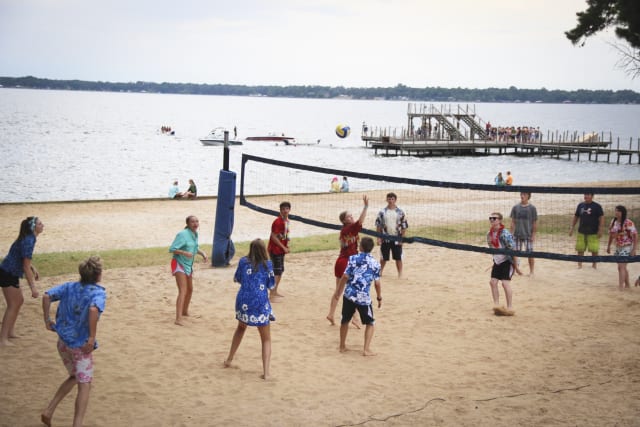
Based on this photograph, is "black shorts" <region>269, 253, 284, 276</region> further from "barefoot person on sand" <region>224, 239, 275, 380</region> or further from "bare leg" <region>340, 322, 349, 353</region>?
"barefoot person on sand" <region>224, 239, 275, 380</region>

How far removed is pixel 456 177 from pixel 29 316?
137 feet

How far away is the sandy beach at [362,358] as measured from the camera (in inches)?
265

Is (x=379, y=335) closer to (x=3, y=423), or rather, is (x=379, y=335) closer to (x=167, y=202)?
(x=3, y=423)

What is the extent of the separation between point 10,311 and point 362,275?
4.31 meters

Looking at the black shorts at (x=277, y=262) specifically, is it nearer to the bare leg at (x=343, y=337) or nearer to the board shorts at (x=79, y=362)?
the bare leg at (x=343, y=337)

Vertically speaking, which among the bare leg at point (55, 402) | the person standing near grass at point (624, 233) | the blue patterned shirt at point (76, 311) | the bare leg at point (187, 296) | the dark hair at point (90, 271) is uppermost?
the person standing near grass at point (624, 233)

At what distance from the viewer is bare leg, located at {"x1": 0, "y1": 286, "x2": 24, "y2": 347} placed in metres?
8.10

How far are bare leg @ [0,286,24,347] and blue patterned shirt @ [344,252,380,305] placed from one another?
3990mm

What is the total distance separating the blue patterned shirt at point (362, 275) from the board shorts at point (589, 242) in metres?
5.70

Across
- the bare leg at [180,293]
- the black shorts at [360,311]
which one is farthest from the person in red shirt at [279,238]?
the black shorts at [360,311]

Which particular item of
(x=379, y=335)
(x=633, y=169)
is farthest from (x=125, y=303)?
(x=633, y=169)

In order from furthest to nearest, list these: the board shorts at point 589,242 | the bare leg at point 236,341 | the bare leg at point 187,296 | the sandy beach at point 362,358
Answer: the board shorts at point 589,242, the bare leg at point 187,296, the bare leg at point 236,341, the sandy beach at point 362,358

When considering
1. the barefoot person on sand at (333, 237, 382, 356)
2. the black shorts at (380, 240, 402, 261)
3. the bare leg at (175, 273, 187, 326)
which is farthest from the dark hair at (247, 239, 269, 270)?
the black shorts at (380, 240, 402, 261)

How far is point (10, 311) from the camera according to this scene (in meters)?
8.28
